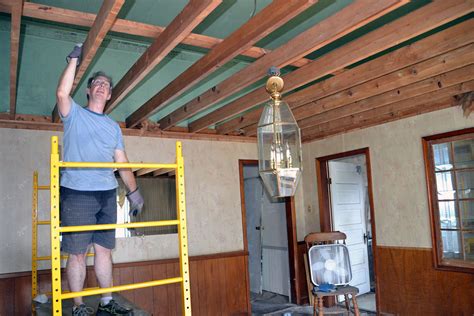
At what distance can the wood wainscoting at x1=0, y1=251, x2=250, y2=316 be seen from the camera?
3.87 metres

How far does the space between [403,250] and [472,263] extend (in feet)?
2.47

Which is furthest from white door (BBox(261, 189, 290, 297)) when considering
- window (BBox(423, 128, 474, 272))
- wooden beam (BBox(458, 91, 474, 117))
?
A: wooden beam (BBox(458, 91, 474, 117))

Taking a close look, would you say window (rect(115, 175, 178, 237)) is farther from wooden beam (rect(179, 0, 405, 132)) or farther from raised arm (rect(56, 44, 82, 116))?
raised arm (rect(56, 44, 82, 116))

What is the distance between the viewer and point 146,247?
4.67 meters

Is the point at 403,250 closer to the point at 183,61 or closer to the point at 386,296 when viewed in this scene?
the point at 386,296

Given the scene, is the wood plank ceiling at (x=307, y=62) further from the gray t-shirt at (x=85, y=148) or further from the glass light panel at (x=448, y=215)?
the glass light panel at (x=448, y=215)

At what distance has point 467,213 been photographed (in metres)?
4.21

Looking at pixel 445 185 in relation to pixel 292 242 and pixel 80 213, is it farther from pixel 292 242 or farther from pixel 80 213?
pixel 80 213

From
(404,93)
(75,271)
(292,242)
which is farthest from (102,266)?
(292,242)

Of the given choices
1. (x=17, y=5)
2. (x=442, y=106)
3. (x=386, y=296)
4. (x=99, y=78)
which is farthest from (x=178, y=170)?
(x=386, y=296)

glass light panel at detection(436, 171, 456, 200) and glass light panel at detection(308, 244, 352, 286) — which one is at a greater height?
glass light panel at detection(436, 171, 456, 200)

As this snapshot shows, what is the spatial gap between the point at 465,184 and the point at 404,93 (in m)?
1.24

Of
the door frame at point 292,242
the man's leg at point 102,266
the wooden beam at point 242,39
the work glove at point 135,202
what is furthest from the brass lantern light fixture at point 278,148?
the door frame at point 292,242

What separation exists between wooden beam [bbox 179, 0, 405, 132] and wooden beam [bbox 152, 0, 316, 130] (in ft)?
1.05
